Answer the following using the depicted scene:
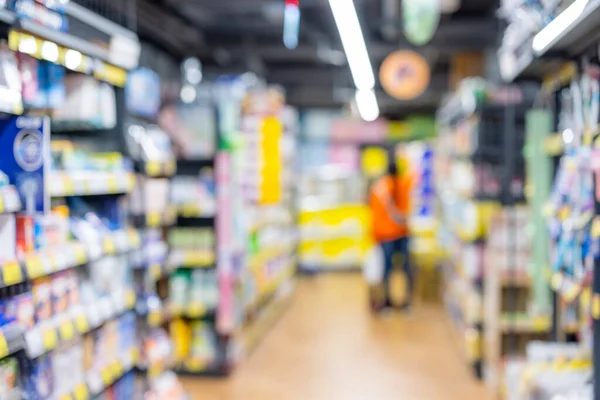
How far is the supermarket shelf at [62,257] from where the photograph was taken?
2635 millimetres

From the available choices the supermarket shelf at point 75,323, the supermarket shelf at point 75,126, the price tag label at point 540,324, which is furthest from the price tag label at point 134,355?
the price tag label at point 540,324

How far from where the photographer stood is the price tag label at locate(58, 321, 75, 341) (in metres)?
3.09

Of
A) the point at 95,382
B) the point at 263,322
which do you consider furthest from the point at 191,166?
the point at 95,382

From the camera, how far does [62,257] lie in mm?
3055

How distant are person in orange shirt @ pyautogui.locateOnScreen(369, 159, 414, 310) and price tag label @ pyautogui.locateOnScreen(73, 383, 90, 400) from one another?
6296 millimetres

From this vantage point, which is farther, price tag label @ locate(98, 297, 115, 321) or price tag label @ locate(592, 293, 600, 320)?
price tag label @ locate(98, 297, 115, 321)

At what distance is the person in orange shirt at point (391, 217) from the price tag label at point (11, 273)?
6.92m

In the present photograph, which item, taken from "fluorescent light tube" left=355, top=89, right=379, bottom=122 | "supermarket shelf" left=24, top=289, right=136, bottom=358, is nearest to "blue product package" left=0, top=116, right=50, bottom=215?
"supermarket shelf" left=24, top=289, right=136, bottom=358

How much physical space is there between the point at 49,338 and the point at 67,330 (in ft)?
0.55

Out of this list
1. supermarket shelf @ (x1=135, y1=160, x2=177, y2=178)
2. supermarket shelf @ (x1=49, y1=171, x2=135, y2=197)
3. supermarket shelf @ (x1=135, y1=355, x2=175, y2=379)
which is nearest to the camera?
supermarket shelf @ (x1=49, y1=171, x2=135, y2=197)

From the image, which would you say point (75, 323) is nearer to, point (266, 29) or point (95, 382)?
point (95, 382)

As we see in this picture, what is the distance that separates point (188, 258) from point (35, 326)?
11.1 feet

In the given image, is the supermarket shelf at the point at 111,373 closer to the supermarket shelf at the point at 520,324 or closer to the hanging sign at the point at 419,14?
the supermarket shelf at the point at 520,324

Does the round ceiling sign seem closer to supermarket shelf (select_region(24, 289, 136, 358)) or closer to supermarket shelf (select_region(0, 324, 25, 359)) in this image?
supermarket shelf (select_region(24, 289, 136, 358))
